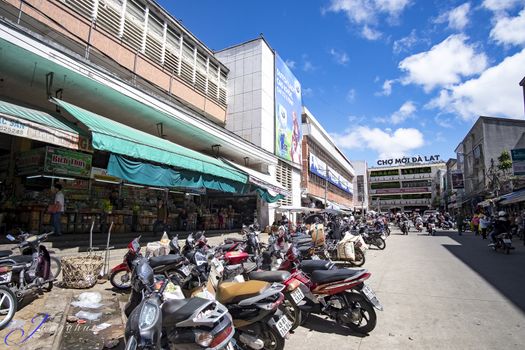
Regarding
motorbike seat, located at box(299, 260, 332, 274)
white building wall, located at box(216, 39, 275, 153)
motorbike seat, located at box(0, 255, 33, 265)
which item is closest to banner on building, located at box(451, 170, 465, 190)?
white building wall, located at box(216, 39, 275, 153)

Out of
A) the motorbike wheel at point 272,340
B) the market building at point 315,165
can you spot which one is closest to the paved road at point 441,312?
the motorbike wheel at point 272,340

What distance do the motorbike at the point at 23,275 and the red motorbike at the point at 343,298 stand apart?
4291 mm

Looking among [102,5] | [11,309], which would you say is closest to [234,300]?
[11,309]

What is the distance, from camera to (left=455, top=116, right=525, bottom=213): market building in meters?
31.0

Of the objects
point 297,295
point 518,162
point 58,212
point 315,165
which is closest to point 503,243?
point 297,295

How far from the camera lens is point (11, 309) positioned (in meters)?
4.34

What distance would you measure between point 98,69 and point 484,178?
136 ft

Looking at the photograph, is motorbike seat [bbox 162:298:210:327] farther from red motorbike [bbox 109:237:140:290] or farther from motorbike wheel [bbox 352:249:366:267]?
motorbike wheel [bbox 352:249:366:267]

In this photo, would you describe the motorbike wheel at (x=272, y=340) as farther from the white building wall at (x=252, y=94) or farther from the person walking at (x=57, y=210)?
the white building wall at (x=252, y=94)

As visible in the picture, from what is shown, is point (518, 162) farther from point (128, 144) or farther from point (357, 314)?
point (128, 144)

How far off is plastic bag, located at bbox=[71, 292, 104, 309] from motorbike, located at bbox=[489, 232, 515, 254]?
14.2m

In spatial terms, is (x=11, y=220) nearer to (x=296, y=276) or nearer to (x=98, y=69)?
(x=98, y=69)

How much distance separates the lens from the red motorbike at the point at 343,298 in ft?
14.6

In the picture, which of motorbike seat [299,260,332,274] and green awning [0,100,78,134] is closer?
motorbike seat [299,260,332,274]
